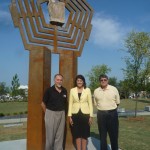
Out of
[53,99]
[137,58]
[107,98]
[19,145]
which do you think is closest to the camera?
[53,99]

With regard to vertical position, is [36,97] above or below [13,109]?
above

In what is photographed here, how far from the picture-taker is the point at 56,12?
23.3 ft

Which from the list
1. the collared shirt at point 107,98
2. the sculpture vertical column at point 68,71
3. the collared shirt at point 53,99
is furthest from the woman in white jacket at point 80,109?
the sculpture vertical column at point 68,71

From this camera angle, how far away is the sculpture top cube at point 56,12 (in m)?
7.08

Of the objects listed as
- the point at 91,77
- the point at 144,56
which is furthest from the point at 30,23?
the point at 91,77

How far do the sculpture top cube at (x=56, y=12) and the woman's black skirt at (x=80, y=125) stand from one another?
2.26m

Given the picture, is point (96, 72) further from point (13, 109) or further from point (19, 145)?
point (19, 145)

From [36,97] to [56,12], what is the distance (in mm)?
2061

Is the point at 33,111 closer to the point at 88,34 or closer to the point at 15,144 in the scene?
the point at 15,144

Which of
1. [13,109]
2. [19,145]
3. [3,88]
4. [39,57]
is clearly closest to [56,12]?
[39,57]

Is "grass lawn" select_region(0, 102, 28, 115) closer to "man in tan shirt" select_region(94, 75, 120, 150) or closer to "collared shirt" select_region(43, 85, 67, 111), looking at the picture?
"man in tan shirt" select_region(94, 75, 120, 150)

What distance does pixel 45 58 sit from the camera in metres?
6.84

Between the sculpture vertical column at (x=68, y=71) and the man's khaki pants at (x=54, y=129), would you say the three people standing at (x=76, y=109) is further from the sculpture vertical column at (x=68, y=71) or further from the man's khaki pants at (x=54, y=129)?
the sculpture vertical column at (x=68, y=71)

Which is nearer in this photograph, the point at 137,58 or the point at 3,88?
the point at 137,58
